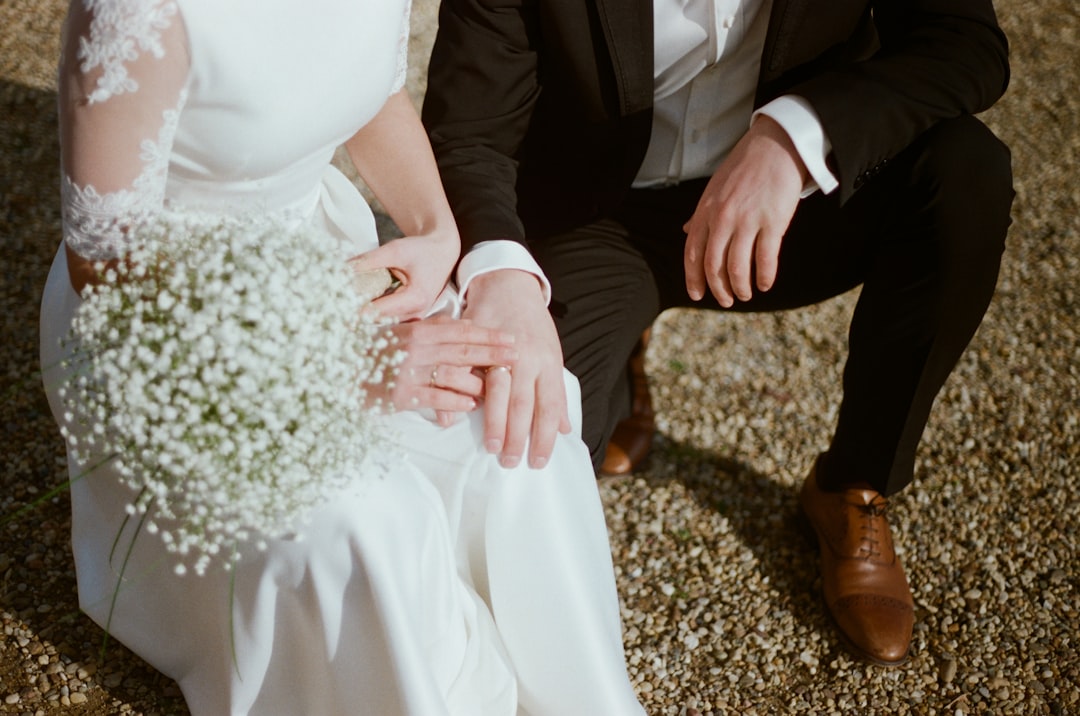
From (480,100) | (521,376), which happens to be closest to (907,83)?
(480,100)

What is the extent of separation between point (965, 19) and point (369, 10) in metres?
1.49

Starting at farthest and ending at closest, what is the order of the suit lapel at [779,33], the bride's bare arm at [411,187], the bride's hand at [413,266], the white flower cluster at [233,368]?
the suit lapel at [779,33] → the bride's bare arm at [411,187] → the bride's hand at [413,266] → the white flower cluster at [233,368]

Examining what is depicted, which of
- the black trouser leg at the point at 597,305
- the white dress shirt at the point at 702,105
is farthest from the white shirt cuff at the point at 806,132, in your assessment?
the black trouser leg at the point at 597,305

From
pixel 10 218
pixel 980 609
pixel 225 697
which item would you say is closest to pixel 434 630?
pixel 225 697

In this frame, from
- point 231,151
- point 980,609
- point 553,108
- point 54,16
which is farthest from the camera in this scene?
point 54,16

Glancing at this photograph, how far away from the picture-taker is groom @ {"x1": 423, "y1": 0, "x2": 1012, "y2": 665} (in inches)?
87.8

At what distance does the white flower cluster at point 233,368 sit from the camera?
4.86ft

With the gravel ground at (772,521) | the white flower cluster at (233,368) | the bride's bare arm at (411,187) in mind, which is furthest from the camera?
the gravel ground at (772,521)

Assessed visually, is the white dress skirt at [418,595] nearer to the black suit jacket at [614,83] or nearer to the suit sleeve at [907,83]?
the black suit jacket at [614,83]

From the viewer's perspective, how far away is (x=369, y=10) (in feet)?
6.53

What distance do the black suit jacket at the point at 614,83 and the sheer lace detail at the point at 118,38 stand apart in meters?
0.88

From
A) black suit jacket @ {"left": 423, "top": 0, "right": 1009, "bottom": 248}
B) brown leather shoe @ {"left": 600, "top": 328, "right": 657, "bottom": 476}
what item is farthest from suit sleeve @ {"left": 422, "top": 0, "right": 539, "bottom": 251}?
brown leather shoe @ {"left": 600, "top": 328, "right": 657, "bottom": 476}

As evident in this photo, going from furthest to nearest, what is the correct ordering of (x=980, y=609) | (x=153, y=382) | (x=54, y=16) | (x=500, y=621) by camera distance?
1. (x=54, y=16)
2. (x=980, y=609)
3. (x=500, y=621)
4. (x=153, y=382)

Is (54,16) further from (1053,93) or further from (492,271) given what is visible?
(1053,93)
